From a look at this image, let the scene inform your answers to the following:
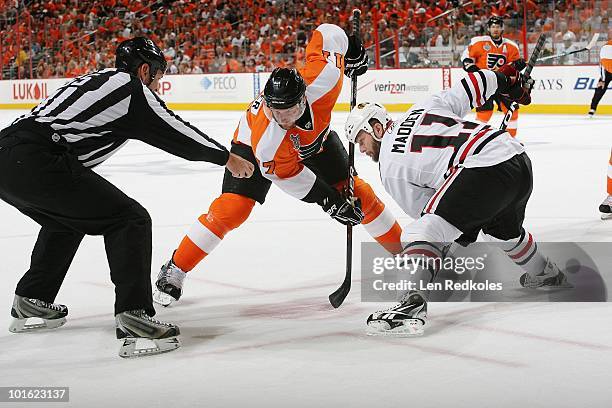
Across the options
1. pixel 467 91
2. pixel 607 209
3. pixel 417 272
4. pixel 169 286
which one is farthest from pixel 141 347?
pixel 607 209

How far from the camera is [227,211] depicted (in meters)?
3.92

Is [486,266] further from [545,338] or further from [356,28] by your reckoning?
[356,28]

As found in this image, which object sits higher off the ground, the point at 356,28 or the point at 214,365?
the point at 356,28

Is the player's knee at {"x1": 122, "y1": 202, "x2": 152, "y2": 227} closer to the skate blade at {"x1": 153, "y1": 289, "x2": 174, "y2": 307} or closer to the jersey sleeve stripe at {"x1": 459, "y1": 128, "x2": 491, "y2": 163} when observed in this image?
the skate blade at {"x1": 153, "y1": 289, "x2": 174, "y2": 307}

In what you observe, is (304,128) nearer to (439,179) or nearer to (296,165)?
(296,165)

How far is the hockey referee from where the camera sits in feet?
10.0

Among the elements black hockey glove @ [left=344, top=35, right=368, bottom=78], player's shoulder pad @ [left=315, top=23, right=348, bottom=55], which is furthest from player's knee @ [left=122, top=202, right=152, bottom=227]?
black hockey glove @ [left=344, top=35, right=368, bottom=78]

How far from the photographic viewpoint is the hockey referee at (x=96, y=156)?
305 centimetres

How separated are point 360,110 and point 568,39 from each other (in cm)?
1101

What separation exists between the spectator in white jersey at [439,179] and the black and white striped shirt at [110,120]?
63 centimetres

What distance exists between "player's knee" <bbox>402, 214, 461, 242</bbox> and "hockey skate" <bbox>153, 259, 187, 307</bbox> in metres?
1.07

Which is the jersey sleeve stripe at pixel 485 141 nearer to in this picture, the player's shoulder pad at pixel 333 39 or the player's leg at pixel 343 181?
the player's leg at pixel 343 181

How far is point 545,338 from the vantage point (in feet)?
10.2

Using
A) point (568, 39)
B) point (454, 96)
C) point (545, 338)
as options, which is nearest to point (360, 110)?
point (454, 96)
